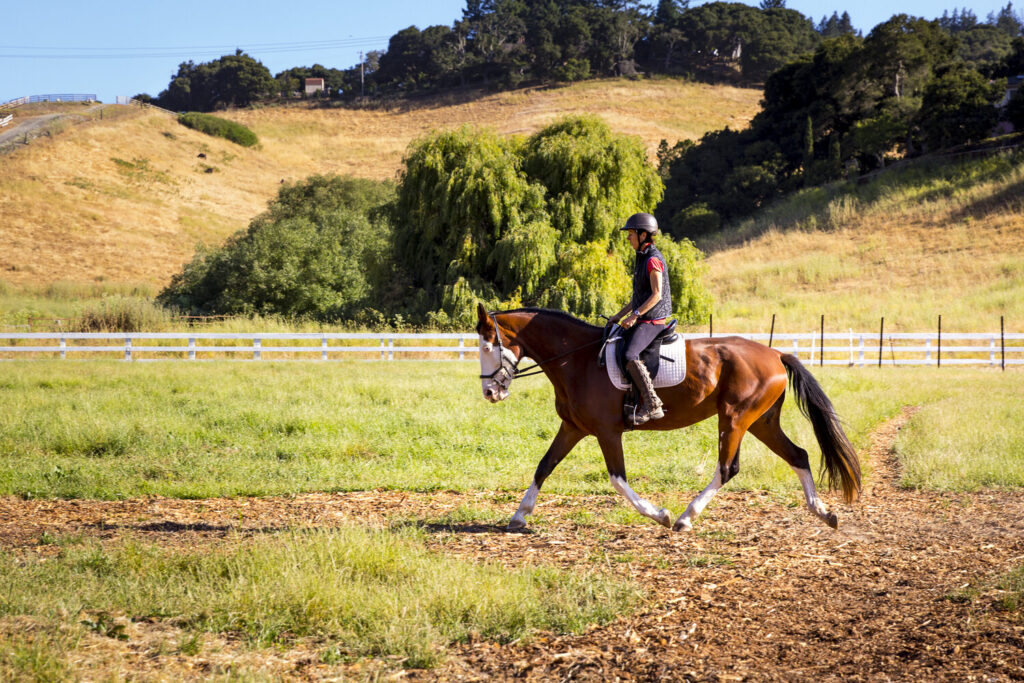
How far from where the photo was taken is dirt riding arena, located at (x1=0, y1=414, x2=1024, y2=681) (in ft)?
16.3

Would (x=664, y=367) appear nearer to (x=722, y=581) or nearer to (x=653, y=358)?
(x=653, y=358)

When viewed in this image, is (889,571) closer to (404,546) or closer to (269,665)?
(404,546)

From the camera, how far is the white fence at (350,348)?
26.4 meters

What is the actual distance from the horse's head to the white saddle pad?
36.5 inches

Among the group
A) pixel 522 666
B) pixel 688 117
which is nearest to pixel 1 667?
pixel 522 666

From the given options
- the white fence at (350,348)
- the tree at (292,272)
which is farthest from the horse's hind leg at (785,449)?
the tree at (292,272)

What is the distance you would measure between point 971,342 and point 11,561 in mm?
32044

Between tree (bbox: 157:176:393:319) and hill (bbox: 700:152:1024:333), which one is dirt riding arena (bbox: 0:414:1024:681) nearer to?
tree (bbox: 157:176:393:319)

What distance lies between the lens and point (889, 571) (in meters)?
6.73

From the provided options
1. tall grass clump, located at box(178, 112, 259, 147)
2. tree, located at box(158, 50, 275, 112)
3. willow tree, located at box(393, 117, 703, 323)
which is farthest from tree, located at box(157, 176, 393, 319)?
tree, located at box(158, 50, 275, 112)

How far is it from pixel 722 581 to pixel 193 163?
94901mm

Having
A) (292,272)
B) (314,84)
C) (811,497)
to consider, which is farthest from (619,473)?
(314,84)

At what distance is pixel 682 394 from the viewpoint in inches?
320

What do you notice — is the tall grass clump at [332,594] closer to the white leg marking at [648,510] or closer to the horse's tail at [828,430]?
the white leg marking at [648,510]
